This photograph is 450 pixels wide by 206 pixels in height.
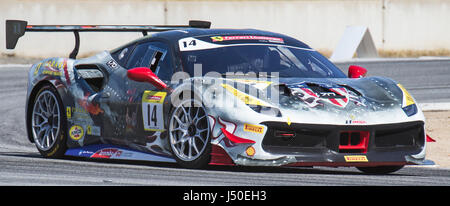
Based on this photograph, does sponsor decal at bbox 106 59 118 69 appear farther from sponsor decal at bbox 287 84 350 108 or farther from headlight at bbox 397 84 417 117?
headlight at bbox 397 84 417 117

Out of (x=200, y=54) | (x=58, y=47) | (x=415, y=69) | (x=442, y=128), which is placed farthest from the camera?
(x=58, y=47)

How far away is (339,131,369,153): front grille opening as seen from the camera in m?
7.21

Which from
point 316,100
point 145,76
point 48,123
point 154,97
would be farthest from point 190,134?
point 48,123

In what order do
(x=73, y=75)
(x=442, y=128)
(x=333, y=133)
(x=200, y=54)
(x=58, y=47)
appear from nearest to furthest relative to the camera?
(x=333, y=133)
(x=200, y=54)
(x=73, y=75)
(x=442, y=128)
(x=58, y=47)

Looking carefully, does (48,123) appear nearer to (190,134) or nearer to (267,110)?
(190,134)

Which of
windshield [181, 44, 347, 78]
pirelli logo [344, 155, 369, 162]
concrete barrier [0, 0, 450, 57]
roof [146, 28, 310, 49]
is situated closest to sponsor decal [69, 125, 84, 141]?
roof [146, 28, 310, 49]

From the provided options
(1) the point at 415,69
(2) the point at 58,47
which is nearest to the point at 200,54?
(1) the point at 415,69

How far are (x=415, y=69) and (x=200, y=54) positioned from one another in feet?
38.6

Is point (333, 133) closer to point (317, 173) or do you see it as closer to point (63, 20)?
point (317, 173)

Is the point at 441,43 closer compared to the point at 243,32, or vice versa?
the point at 243,32

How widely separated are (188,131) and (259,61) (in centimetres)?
Answer: 110

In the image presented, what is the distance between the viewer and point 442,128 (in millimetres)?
12836

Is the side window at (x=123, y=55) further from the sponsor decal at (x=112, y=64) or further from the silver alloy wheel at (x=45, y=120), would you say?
the silver alloy wheel at (x=45, y=120)

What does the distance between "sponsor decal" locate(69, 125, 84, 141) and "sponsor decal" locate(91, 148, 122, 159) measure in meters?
0.34
